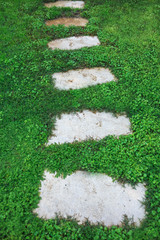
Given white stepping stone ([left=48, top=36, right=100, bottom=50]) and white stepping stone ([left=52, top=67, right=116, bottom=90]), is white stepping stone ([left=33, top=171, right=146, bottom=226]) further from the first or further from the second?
white stepping stone ([left=48, top=36, right=100, bottom=50])

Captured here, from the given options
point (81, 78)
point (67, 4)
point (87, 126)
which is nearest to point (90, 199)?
point (87, 126)

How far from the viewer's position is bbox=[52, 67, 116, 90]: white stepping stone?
3.68m

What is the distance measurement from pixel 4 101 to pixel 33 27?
2228 mm

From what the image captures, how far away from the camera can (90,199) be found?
2535mm

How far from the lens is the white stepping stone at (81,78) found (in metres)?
3.68

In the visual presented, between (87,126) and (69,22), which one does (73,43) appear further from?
(87,126)

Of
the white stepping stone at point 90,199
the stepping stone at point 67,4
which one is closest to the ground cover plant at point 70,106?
the white stepping stone at point 90,199

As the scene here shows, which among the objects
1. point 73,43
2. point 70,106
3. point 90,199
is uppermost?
point 73,43

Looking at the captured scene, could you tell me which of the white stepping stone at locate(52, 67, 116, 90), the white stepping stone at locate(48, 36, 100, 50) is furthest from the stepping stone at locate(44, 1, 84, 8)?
the white stepping stone at locate(52, 67, 116, 90)

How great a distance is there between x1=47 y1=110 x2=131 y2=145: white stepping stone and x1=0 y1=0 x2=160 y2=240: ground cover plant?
11cm

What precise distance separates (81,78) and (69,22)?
2034mm

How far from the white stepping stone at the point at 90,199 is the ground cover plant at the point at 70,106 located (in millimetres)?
87

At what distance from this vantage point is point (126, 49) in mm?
4289

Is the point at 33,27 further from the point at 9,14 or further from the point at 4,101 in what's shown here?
the point at 4,101
